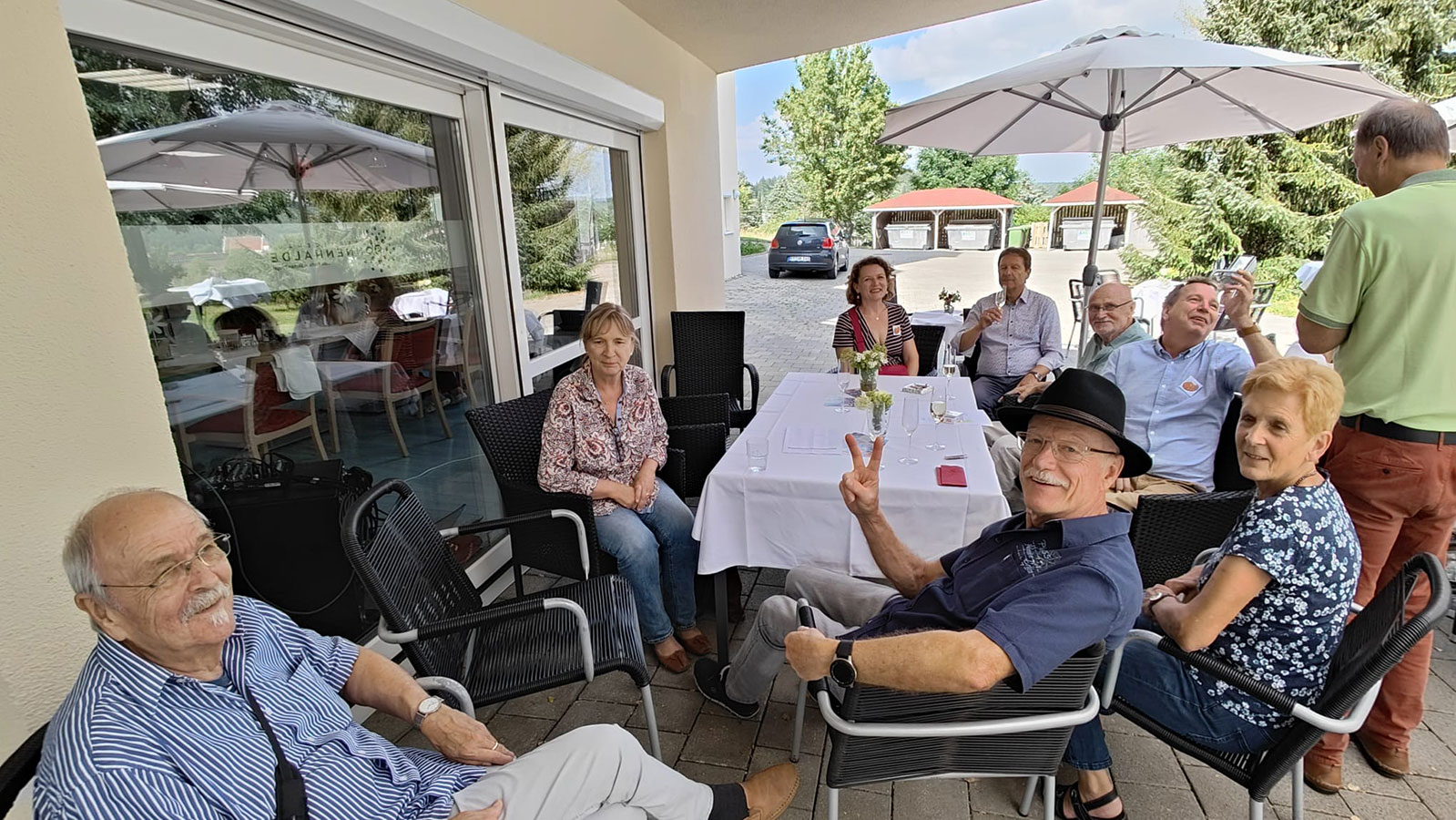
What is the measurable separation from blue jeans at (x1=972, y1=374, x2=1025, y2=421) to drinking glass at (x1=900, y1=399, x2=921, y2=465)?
1.53 m

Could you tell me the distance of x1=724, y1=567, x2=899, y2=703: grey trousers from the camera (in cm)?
196

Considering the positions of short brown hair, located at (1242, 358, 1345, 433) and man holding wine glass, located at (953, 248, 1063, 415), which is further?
man holding wine glass, located at (953, 248, 1063, 415)

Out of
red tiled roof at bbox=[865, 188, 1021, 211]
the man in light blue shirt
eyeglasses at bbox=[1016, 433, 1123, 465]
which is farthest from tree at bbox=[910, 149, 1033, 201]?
eyeglasses at bbox=[1016, 433, 1123, 465]

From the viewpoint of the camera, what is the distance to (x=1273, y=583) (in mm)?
1470

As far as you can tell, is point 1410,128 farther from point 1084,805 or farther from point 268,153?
point 268,153

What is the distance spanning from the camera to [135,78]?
1831 millimetres

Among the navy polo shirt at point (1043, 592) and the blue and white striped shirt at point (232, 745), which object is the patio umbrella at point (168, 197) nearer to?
the blue and white striped shirt at point (232, 745)

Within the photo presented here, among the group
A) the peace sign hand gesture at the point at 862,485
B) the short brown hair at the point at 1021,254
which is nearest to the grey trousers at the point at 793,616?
the peace sign hand gesture at the point at 862,485

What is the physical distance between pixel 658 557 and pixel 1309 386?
207 centimetres

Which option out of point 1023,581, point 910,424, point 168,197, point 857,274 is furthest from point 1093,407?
point 857,274

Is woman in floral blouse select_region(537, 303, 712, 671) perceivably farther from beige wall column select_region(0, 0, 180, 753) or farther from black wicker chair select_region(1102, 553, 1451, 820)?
black wicker chair select_region(1102, 553, 1451, 820)

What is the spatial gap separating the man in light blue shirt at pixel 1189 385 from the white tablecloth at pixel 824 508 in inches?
34.0

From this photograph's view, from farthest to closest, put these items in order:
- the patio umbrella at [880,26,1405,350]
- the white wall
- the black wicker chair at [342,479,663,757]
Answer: the white wall, the patio umbrella at [880,26,1405,350], the black wicker chair at [342,479,663,757]

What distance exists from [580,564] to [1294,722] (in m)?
2.06
